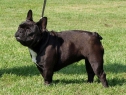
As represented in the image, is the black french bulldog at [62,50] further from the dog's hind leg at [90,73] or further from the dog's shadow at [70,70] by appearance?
the dog's shadow at [70,70]

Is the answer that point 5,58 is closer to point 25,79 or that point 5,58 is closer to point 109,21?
point 25,79

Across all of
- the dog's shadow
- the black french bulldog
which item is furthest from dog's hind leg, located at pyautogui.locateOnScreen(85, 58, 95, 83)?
the black french bulldog

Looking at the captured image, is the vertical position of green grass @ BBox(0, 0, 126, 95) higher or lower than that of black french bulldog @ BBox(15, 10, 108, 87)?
lower

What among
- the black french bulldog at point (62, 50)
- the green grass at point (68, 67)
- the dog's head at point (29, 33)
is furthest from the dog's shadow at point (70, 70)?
the dog's head at point (29, 33)

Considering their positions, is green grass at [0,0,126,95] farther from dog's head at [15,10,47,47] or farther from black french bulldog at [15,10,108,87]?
dog's head at [15,10,47,47]

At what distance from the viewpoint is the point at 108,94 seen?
5.71 meters

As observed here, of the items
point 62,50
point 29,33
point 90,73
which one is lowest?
point 90,73

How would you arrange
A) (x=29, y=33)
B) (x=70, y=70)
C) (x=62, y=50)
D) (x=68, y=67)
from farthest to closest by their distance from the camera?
(x=68, y=67)
(x=70, y=70)
(x=62, y=50)
(x=29, y=33)

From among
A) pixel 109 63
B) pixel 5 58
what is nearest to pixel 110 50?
pixel 109 63

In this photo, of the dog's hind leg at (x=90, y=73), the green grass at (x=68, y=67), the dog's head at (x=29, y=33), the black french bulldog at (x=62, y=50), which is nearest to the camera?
the dog's head at (x=29, y=33)

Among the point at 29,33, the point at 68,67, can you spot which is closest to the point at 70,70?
the point at 68,67

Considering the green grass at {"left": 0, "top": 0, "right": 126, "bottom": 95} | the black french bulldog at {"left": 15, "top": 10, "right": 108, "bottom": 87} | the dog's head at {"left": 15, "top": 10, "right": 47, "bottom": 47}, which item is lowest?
the green grass at {"left": 0, "top": 0, "right": 126, "bottom": 95}

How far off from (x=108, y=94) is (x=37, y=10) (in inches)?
626

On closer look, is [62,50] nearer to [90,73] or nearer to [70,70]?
[90,73]
